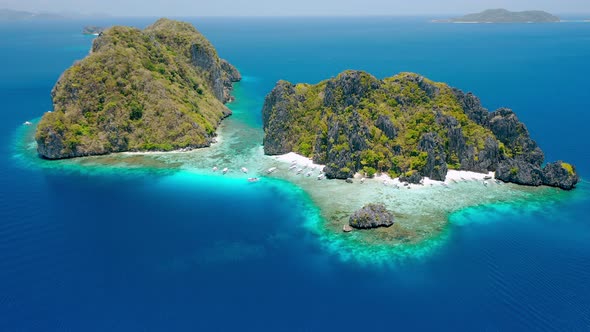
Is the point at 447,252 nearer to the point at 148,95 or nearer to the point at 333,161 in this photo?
the point at 333,161

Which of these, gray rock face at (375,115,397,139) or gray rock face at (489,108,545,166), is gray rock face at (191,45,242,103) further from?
gray rock face at (489,108,545,166)

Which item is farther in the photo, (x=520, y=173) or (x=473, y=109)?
(x=473, y=109)

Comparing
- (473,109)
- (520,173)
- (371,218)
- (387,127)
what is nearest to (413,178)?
(387,127)

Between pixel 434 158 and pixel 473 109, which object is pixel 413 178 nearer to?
pixel 434 158

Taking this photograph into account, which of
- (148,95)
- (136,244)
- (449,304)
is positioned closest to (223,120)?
(148,95)

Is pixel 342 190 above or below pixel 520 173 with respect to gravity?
below

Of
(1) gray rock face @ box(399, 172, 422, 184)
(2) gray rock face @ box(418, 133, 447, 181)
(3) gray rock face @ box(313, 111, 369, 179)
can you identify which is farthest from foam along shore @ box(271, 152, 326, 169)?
(2) gray rock face @ box(418, 133, 447, 181)
